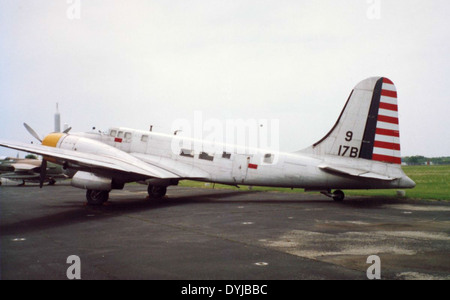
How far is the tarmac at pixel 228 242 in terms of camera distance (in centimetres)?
689

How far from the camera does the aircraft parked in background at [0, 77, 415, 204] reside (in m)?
17.1

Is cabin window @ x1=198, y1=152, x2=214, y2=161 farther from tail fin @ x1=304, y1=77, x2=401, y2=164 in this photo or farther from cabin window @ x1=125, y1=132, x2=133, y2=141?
tail fin @ x1=304, y1=77, x2=401, y2=164

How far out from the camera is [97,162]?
53.9ft

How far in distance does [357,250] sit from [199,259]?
3.88 meters

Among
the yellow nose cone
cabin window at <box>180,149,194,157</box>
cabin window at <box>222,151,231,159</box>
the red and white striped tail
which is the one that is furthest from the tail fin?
the yellow nose cone

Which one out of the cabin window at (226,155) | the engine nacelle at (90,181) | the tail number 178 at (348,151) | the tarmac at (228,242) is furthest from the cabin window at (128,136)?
the tail number 178 at (348,151)

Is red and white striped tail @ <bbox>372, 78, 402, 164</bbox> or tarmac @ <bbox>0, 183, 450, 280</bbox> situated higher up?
red and white striped tail @ <bbox>372, 78, 402, 164</bbox>

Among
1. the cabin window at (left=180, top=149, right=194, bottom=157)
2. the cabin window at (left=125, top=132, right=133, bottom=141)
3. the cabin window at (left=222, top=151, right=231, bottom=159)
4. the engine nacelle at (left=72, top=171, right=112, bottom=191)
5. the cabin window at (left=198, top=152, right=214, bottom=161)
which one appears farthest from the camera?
the cabin window at (left=125, top=132, right=133, bottom=141)

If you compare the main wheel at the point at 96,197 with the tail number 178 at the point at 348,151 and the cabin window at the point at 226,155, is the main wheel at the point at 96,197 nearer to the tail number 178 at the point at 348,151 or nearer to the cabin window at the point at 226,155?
the cabin window at the point at 226,155

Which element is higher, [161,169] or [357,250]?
[161,169]

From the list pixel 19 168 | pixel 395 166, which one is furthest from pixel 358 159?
pixel 19 168

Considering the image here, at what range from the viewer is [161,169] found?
65.7 feet
